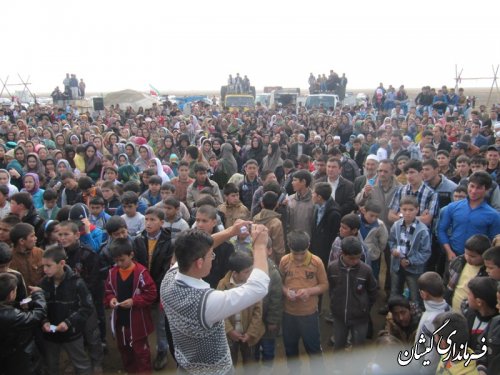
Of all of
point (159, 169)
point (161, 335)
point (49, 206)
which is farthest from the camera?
point (159, 169)

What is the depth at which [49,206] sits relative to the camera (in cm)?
577

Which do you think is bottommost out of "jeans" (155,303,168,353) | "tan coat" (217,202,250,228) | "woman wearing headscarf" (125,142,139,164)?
"jeans" (155,303,168,353)

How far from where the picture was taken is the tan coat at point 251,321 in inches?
148

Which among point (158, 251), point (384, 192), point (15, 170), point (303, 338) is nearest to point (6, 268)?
point (158, 251)

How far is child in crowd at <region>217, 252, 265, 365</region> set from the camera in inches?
144

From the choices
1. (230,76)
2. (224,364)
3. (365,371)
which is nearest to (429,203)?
(365,371)

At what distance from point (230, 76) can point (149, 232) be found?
22.9 meters

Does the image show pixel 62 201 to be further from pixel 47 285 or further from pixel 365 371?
pixel 365 371

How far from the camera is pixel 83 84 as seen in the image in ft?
84.5

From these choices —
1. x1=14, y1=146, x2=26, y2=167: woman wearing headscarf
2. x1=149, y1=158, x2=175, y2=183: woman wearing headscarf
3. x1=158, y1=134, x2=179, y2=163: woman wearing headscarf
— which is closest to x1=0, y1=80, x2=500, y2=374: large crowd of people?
x1=149, y1=158, x2=175, y2=183: woman wearing headscarf

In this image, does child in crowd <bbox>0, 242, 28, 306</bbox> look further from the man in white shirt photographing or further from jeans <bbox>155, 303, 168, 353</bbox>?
the man in white shirt photographing

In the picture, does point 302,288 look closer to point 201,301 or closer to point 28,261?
point 201,301

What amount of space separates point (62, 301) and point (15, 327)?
0.58 m

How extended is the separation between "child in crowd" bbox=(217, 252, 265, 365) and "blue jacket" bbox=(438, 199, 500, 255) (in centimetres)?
240
